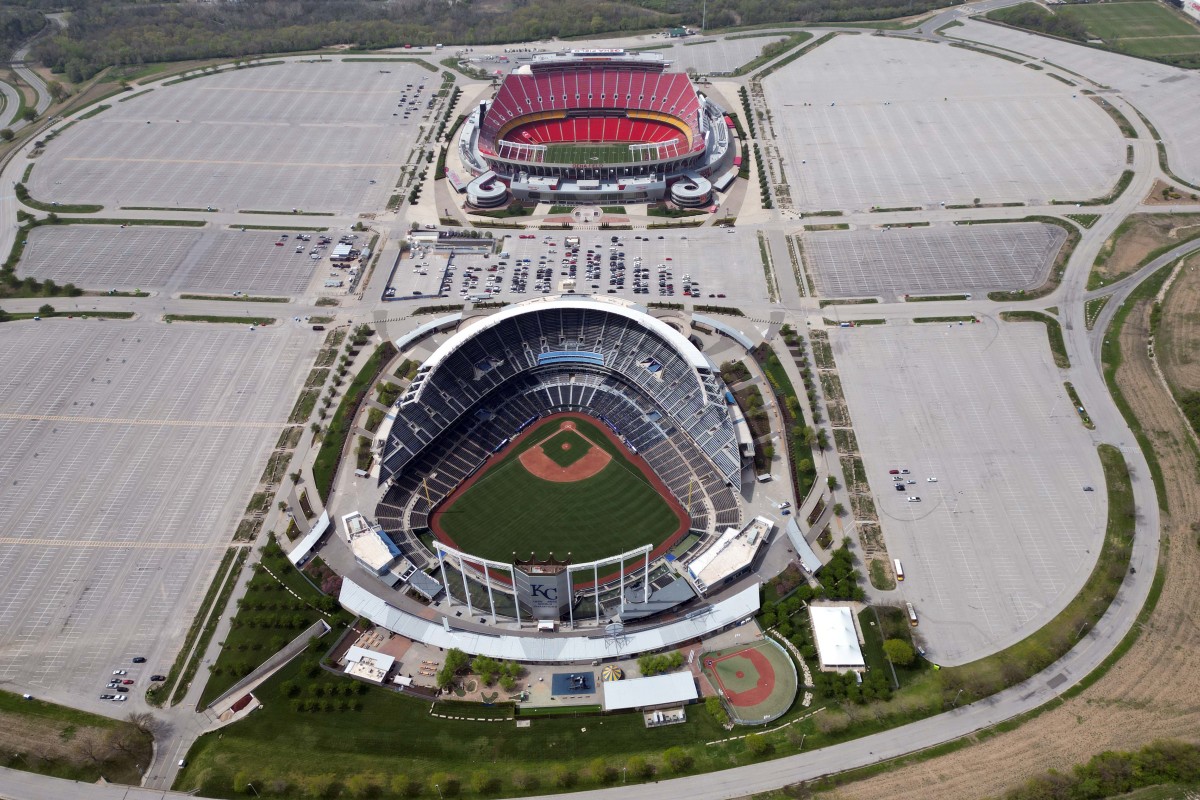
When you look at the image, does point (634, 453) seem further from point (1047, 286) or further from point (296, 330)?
point (1047, 286)

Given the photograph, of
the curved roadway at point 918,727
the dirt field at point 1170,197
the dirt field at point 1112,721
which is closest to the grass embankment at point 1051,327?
the curved roadway at point 918,727

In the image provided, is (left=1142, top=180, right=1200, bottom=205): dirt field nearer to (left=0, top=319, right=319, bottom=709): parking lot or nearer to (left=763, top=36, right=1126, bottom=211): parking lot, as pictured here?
(left=763, top=36, right=1126, bottom=211): parking lot

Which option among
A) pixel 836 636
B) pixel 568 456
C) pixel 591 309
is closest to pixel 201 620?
pixel 568 456

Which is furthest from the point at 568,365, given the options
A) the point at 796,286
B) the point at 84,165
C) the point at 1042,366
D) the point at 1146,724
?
the point at 84,165

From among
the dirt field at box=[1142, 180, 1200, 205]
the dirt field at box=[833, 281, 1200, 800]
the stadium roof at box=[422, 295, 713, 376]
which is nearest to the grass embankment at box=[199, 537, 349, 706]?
the stadium roof at box=[422, 295, 713, 376]

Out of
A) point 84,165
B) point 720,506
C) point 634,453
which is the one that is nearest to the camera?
point 720,506

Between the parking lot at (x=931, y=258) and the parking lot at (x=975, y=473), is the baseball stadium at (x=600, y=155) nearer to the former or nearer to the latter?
the parking lot at (x=931, y=258)

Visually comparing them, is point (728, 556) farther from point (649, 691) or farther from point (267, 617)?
point (267, 617)
